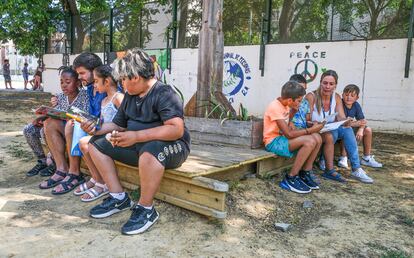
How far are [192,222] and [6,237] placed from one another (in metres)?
1.36

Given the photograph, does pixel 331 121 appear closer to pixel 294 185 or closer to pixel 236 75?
pixel 294 185

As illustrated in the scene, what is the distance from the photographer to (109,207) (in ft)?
10.8

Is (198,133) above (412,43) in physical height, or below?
below

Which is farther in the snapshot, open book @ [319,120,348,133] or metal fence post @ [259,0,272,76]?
metal fence post @ [259,0,272,76]

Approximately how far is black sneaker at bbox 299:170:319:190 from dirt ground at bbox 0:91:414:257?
78mm

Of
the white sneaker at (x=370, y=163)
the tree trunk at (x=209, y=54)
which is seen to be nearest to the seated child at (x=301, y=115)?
the tree trunk at (x=209, y=54)

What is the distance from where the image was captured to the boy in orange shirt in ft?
13.3

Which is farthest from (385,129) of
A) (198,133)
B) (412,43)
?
(198,133)

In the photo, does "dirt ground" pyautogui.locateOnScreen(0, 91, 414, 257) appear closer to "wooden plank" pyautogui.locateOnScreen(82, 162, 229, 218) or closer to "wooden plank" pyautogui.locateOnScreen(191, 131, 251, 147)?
"wooden plank" pyautogui.locateOnScreen(82, 162, 229, 218)

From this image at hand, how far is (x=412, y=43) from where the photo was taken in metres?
8.20

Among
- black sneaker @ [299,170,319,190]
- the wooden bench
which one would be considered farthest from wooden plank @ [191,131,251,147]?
black sneaker @ [299,170,319,190]

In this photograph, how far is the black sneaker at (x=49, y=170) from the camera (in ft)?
14.8

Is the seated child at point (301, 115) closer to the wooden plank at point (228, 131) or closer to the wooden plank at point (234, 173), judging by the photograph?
the wooden plank at point (228, 131)

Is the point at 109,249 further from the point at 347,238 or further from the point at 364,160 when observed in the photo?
the point at 364,160
